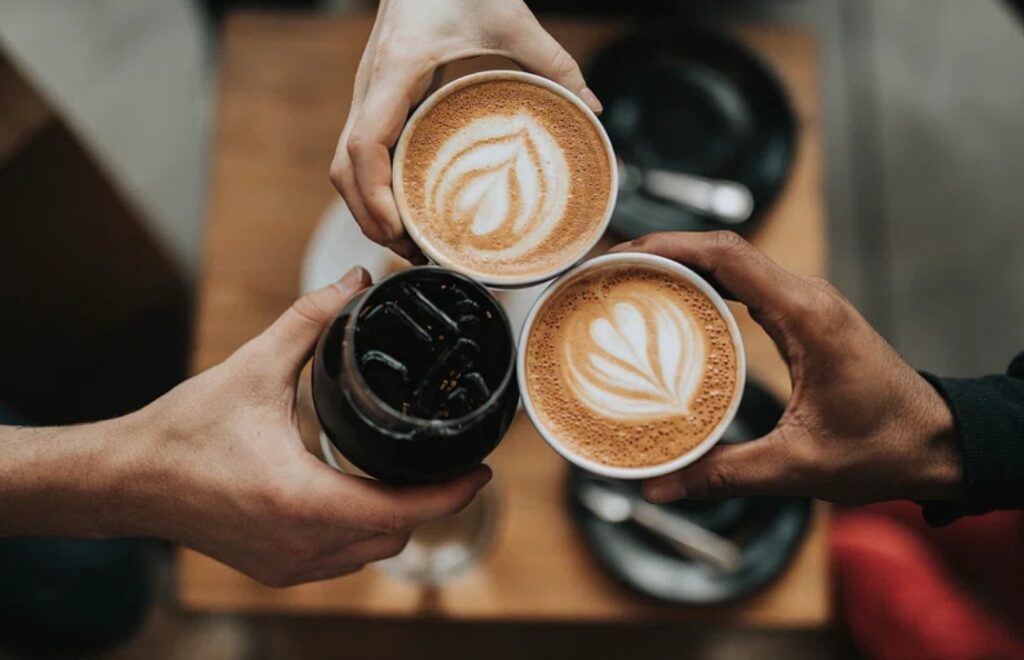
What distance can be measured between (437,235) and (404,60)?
14 cm

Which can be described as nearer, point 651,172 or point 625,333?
point 625,333

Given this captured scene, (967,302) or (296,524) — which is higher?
(296,524)

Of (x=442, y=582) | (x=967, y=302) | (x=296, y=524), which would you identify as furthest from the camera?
(x=967, y=302)

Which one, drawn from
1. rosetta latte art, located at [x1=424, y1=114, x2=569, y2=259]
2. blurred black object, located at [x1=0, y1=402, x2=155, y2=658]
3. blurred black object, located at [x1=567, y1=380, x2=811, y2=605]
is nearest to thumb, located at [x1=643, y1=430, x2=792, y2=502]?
rosetta latte art, located at [x1=424, y1=114, x2=569, y2=259]

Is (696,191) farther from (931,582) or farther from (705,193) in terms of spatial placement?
(931,582)

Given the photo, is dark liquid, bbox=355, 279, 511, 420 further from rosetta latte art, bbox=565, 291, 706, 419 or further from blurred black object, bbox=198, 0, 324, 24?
blurred black object, bbox=198, 0, 324, 24

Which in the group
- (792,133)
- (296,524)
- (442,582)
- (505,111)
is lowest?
(442,582)

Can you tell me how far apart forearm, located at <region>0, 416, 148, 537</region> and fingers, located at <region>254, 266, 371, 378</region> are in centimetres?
13

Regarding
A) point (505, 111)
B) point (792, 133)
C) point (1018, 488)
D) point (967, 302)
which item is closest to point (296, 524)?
point (505, 111)

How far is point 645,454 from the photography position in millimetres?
718

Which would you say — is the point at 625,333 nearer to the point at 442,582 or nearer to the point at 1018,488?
the point at 1018,488

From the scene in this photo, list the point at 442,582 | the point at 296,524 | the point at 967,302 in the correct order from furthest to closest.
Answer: the point at 967,302, the point at 442,582, the point at 296,524

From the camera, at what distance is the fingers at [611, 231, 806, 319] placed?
723 mm

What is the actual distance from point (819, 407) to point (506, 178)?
31 cm
